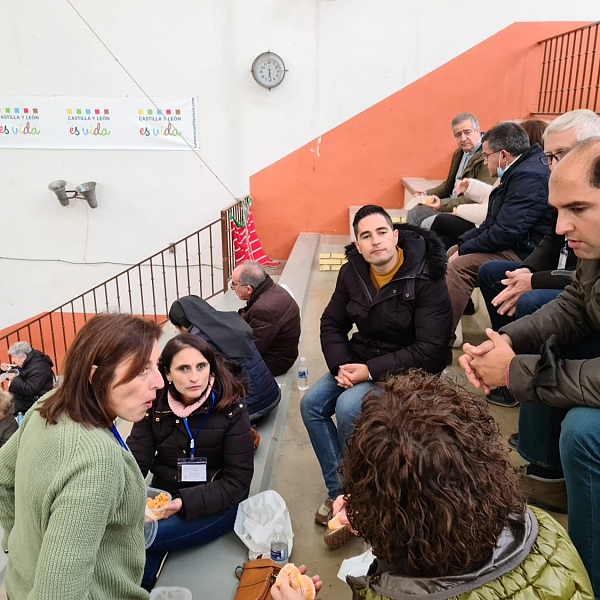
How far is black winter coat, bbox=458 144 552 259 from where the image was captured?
262 centimetres

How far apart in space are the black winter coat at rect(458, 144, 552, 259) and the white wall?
327 centimetres

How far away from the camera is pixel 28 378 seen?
4340 mm

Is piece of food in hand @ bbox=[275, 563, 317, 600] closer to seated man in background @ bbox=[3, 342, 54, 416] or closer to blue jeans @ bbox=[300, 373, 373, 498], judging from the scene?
blue jeans @ bbox=[300, 373, 373, 498]

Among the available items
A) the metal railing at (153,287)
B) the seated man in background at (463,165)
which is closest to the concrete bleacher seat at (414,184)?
the seated man in background at (463,165)

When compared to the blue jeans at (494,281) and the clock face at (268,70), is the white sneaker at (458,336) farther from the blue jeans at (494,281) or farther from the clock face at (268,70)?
the clock face at (268,70)

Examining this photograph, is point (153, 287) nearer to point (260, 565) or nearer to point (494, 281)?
point (494, 281)

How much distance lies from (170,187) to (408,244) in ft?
14.1

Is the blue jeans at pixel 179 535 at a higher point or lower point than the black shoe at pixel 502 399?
lower

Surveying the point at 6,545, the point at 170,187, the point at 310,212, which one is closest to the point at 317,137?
the point at 310,212

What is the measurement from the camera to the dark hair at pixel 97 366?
1148 millimetres

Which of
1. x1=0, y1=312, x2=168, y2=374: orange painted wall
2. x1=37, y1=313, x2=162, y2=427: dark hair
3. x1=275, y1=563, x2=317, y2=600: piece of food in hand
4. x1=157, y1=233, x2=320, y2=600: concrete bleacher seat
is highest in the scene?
x1=37, y1=313, x2=162, y2=427: dark hair

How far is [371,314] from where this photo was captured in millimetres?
2102

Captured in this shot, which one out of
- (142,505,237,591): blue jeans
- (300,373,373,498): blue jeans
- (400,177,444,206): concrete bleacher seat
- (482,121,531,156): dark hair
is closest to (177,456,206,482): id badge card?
(142,505,237,591): blue jeans

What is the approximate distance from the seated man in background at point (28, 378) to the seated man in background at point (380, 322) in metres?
3.04
